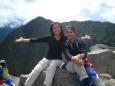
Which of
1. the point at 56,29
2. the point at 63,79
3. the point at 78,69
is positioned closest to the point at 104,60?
the point at 63,79

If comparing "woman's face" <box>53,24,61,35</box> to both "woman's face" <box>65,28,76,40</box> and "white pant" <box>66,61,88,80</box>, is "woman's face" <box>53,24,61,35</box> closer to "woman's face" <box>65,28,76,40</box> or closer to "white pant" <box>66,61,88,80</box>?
"woman's face" <box>65,28,76,40</box>

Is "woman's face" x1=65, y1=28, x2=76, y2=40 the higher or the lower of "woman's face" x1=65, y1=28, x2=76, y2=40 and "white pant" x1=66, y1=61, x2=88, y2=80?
the higher

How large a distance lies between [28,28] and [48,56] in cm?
2855

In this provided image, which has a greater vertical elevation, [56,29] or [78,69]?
[56,29]

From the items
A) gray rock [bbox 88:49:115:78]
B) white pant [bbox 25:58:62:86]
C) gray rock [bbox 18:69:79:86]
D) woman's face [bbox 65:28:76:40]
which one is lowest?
gray rock [bbox 88:49:115:78]

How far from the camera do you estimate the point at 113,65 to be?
21.3 metres

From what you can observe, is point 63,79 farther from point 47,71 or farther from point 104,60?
point 104,60

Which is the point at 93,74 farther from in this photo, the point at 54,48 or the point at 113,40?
the point at 113,40

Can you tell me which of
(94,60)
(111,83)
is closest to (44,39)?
(111,83)

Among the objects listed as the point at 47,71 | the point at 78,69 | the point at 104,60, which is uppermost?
the point at 78,69

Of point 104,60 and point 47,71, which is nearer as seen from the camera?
point 47,71

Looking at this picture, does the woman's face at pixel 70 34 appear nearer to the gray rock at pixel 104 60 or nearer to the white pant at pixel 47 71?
the white pant at pixel 47 71

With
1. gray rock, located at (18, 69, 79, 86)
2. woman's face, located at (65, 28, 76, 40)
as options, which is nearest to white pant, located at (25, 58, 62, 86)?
gray rock, located at (18, 69, 79, 86)

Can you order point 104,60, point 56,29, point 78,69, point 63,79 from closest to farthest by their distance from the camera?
point 78,69 → point 56,29 → point 63,79 → point 104,60
